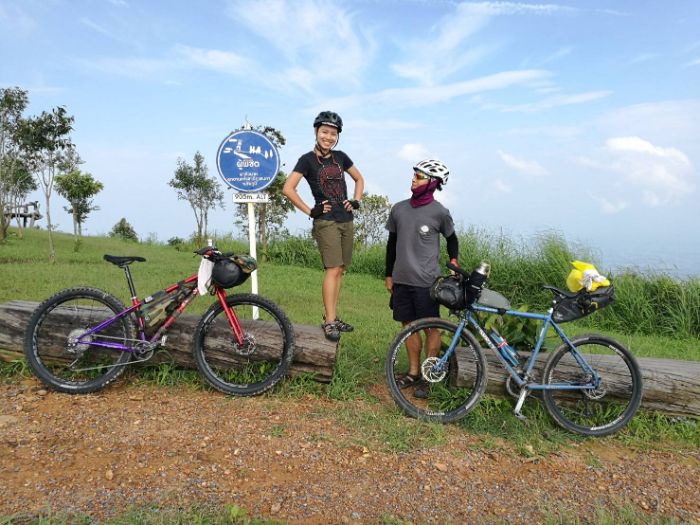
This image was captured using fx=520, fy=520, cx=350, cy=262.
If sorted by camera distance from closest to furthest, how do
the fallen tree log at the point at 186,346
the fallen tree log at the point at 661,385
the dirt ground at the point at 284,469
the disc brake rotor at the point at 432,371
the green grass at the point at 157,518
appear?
the green grass at the point at 157,518
the dirt ground at the point at 284,469
the disc brake rotor at the point at 432,371
the fallen tree log at the point at 661,385
the fallen tree log at the point at 186,346

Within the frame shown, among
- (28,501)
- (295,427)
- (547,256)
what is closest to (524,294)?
(547,256)

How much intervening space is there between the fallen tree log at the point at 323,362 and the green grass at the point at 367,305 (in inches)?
4.8

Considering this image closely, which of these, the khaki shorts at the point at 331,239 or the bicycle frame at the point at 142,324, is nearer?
the bicycle frame at the point at 142,324

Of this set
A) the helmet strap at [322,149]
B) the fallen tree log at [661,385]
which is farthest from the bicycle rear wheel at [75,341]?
the fallen tree log at [661,385]

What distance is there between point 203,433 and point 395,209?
261 centimetres

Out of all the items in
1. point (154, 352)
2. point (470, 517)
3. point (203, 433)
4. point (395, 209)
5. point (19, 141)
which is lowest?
point (470, 517)

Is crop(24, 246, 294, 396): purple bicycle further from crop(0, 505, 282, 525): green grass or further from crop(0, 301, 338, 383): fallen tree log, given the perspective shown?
crop(0, 505, 282, 525): green grass

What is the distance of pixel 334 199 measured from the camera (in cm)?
534

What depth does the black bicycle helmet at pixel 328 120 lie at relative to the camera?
527 centimetres

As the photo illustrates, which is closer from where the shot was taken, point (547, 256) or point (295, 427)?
point (295, 427)

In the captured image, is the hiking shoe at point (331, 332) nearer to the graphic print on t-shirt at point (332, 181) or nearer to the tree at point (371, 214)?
the graphic print on t-shirt at point (332, 181)

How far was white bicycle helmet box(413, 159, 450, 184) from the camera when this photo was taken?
4.76 metres

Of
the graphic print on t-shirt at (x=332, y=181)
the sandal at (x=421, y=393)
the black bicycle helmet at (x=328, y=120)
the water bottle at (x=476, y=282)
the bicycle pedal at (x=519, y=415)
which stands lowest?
the bicycle pedal at (x=519, y=415)

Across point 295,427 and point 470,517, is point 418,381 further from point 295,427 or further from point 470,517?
point 470,517
